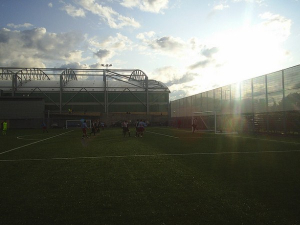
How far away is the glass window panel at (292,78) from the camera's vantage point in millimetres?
24686

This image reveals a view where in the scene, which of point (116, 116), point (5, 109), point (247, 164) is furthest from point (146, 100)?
point (247, 164)

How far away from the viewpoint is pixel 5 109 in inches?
2243

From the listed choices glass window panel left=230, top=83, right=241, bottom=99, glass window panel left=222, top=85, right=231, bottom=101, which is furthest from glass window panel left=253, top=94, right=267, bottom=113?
glass window panel left=222, top=85, right=231, bottom=101

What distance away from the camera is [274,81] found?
2781 cm

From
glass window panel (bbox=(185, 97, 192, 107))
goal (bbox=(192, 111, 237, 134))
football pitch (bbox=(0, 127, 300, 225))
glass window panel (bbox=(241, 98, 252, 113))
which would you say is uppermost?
glass window panel (bbox=(185, 97, 192, 107))

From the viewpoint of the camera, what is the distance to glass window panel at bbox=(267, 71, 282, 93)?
88.7 ft

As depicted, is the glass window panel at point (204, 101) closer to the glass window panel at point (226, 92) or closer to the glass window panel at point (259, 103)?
the glass window panel at point (226, 92)

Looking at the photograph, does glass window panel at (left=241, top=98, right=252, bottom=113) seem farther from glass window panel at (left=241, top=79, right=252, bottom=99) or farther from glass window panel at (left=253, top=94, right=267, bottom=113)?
glass window panel at (left=253, top=94, right=267, bottom=113)

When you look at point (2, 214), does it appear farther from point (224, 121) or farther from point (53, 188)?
point (224, 121)

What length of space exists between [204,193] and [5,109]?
59341 mm

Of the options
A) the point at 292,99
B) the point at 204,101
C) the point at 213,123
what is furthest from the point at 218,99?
the point at 292,99

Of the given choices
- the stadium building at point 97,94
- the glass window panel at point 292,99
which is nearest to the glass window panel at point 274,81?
the glass window panel at point 292,99

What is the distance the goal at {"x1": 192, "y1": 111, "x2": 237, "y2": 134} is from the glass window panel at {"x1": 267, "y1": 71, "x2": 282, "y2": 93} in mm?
7355

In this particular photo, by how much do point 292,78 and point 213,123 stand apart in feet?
55.3
